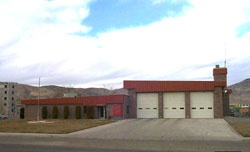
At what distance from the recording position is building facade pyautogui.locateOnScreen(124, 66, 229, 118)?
42.3 m

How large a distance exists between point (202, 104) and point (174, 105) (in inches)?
132

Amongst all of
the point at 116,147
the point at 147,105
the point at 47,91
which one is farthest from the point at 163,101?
the point at 47,91

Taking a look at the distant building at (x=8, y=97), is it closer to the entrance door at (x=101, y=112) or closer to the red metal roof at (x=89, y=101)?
the red metal roof at (x=89, y=101)

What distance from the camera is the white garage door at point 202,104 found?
140 feet

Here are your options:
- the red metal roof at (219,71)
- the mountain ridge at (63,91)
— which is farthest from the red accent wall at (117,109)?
the mountain ridge at (63,91)

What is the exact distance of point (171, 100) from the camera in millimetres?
43906

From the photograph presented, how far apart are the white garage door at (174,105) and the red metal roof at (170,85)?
0.74 metres

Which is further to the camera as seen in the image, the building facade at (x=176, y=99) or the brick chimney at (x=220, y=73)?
the brick chimney at (x=220, y=73)

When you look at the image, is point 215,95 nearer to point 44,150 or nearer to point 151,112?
point 151,112

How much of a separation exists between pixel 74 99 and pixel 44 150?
109 feet

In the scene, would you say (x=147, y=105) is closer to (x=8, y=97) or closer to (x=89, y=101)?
(x=89, y=101)

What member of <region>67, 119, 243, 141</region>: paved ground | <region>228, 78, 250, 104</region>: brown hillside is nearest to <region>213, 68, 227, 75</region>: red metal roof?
<region>67, 119, 243, 141</region>: paved ground

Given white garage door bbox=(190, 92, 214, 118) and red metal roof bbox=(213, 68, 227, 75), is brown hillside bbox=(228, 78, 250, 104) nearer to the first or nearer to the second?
red metal roof bbox=(213, 68, 227, 75)

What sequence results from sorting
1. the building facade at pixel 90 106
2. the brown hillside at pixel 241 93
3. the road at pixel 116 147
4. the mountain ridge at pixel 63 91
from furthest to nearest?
the mountain ridge at pixel 63 91 < the brown hillside at pixel 241 93 < the building facade at pixel 90 106 < the road at pixel 116 147
